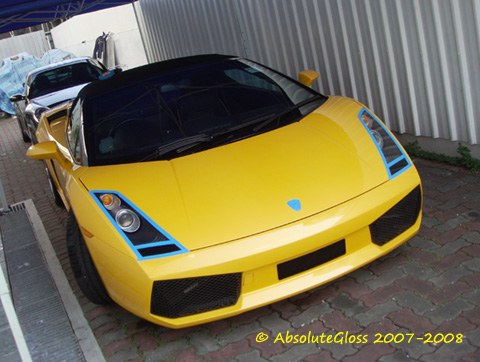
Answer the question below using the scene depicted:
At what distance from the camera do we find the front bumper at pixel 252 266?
277cm

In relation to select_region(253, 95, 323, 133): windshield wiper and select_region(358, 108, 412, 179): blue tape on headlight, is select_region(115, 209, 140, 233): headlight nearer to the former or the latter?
select_region(253, 95, 323, 133): windshield wiper

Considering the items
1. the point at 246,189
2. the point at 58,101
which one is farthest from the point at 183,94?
the point at 58,101

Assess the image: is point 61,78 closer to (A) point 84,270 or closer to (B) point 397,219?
(A) point 84,270

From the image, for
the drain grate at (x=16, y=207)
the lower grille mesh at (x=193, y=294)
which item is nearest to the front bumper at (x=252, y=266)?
the lower grille mesh at (x=193, y=294)

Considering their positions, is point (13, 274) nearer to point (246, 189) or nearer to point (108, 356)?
point (108, 356)

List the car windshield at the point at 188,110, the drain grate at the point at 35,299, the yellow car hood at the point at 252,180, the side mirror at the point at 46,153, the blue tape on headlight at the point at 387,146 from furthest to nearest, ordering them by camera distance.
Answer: the side mirror at the point at 46,153 → the car windshield at the point at 188,110 → the drain grate at the point at 35,299 → the blue tape on headlight at the point at 387,146 → the yellow car hood at the point at 252,180

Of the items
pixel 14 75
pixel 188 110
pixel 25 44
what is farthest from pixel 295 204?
pixel 25 44

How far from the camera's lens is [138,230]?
3004 millimetres

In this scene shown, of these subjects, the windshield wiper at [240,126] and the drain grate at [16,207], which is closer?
the windshield wiper at [240,126]

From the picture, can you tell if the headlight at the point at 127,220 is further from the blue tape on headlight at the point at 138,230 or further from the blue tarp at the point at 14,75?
the blue tarp at the point at 14,75

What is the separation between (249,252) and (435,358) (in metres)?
1.02

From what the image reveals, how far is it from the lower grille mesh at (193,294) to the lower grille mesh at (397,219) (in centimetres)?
86

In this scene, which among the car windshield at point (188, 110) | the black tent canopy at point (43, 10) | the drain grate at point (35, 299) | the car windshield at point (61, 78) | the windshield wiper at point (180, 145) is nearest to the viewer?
the drain grate at point (35, 299)

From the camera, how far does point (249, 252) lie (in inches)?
109
